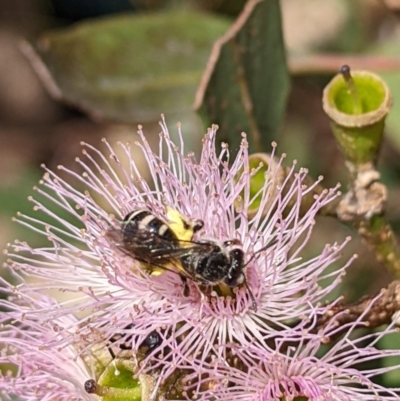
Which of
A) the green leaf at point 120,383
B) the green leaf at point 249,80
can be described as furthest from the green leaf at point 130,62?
the green leaf at point 120,383

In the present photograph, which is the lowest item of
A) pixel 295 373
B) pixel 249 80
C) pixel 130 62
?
pixel 295 373

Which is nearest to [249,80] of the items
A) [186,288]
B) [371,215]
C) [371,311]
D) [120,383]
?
[371,215]

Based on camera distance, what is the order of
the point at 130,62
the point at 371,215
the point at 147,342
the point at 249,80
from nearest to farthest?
the point at 147,342
the point at 371,215
the point at 249,80
the point at 130,62

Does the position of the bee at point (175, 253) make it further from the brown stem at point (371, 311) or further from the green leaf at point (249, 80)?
the green leaf at point (249, 80)

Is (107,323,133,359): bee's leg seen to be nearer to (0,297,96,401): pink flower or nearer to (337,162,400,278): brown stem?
(0,297,96,401): pink flower

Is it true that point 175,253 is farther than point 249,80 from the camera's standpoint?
No

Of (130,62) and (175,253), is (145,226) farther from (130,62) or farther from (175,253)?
(130,62)

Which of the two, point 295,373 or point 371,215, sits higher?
point 371,215
